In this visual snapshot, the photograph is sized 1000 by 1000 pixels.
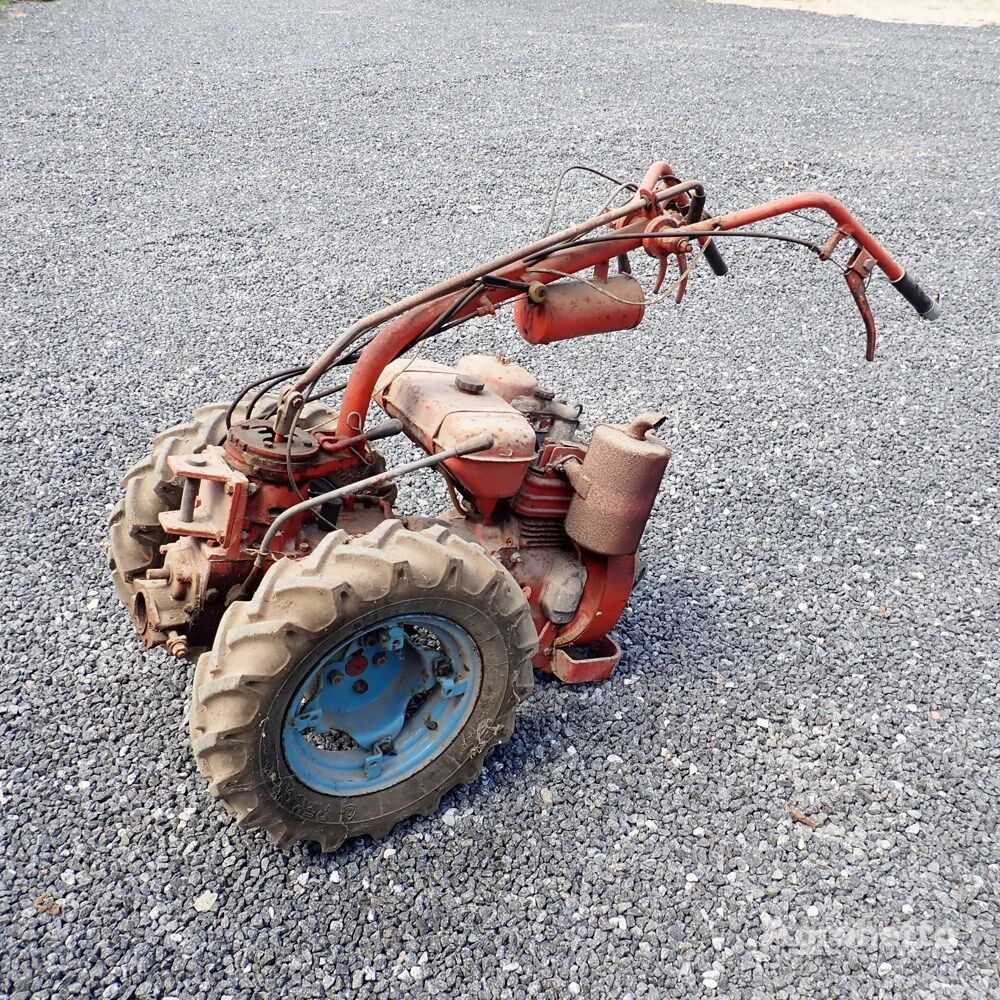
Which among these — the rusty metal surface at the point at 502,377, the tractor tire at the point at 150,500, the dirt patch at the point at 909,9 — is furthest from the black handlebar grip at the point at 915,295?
the dirt patch at the point at 909,9

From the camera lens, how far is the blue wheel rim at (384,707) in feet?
9.38

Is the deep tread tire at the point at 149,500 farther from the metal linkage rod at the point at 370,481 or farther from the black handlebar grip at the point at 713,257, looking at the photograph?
the black handlebar grip at the point at 713,257

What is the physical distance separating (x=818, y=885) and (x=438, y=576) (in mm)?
1512

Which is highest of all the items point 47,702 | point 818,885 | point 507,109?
point 507,109

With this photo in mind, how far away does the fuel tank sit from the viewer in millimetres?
3031

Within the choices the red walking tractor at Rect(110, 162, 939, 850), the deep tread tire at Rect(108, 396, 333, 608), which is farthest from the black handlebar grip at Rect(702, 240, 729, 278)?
the deep tread tire at Rect(108, 396, 333, 608)

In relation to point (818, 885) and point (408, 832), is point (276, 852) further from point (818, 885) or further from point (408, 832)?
point (818, 885)

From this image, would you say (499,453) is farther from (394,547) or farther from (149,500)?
(149,500)

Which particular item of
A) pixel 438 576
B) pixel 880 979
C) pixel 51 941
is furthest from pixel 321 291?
pixel 880 979

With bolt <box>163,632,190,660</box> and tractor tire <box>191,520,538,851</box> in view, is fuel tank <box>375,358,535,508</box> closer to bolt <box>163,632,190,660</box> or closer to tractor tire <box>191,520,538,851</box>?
tractor tire <box>191,520,538,851</box>

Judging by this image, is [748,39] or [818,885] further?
[748,39]

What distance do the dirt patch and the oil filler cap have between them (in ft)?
48.3

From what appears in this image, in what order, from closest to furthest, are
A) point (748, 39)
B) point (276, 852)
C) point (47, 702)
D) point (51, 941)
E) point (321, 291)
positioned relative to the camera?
point (51, 941) < point (276, 852) < point (47, 702) < point (321, 291) < point (748, 39)

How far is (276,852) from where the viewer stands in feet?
9.46
